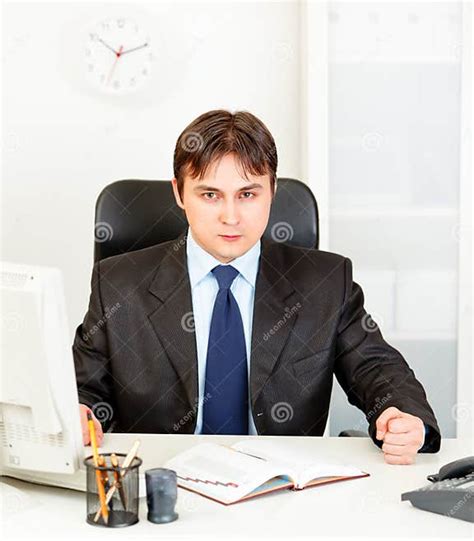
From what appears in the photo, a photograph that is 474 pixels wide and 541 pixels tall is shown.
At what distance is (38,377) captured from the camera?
1.43 meters

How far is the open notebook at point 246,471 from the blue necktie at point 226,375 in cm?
36

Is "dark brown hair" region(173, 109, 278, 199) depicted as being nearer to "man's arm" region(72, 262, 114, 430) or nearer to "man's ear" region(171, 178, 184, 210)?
"man's ear" region(171, 178, 184, 210)

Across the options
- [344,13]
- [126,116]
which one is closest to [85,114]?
[126,116]

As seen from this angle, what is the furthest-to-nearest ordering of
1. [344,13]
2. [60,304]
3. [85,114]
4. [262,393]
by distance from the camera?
[85,114], [344,13], [262,393], [60,304]

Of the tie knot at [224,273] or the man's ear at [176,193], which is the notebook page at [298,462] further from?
the man's ear at [176,193]

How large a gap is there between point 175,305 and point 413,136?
1.39 m

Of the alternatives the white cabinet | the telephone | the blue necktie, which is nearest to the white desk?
the telephone

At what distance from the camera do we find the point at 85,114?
3477 millimetres

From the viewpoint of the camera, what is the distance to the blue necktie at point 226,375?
210cm

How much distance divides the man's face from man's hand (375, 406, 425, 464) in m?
0.54

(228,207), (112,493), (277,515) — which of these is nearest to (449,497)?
(277,515)

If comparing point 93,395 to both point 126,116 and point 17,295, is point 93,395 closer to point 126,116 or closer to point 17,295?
point 17,295

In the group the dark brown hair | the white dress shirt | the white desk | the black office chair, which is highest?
the dark brown hair

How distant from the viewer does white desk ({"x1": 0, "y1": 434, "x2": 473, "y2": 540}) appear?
4.53 feet
